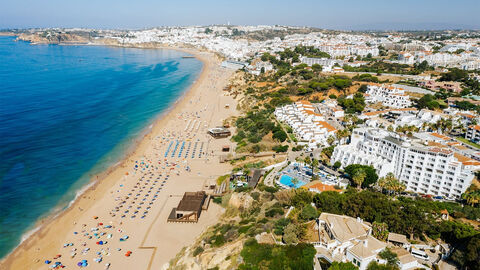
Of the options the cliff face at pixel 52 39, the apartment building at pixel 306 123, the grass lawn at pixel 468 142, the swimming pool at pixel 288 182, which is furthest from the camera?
the cliff face at pixel 52 39

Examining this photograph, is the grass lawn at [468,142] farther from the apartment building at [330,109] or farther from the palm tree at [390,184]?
the apartment building at [330,109]

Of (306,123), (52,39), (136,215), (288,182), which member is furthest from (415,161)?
(52,39)

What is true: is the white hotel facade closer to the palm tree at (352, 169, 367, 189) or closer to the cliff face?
the palm tree at (352, 169, 367, 189)

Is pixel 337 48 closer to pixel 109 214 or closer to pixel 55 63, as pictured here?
pixel 109 214

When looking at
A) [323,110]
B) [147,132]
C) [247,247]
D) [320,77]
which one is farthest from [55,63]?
[247,247]

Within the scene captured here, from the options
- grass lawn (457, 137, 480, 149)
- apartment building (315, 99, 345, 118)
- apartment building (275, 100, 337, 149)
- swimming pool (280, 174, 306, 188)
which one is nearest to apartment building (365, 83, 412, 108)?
apartment building (315, 99, 345, 118)

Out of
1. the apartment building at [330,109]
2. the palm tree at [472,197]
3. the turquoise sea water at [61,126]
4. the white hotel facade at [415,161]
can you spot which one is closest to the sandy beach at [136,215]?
the turquoise sea water at [61,126]
